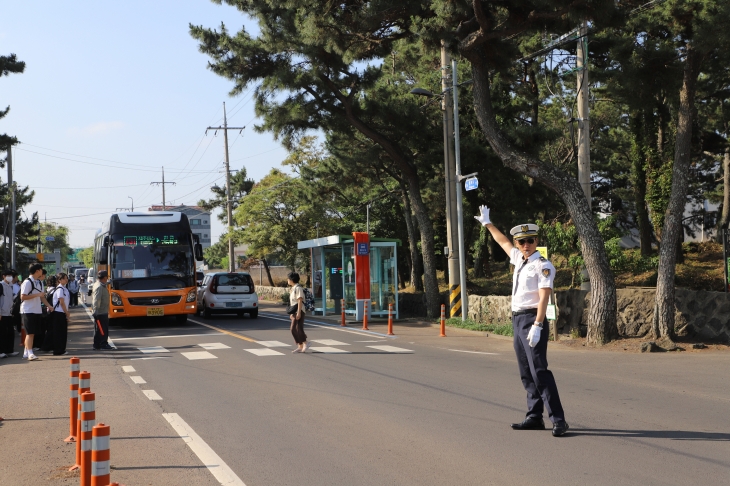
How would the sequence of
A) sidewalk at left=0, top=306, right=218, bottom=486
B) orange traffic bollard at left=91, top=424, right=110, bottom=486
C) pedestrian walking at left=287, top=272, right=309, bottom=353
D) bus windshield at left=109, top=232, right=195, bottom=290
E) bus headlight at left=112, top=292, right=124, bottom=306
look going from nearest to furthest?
orange traffic bollard at left=91, top=424, right=110, bottom=486, sidewalk at left=0, top=306, right=218, bottom=486, pedestrian walking at left=287, top=272, right=309, bottom=353, bus headlight at left=112, top=292, right=124, bottom=306, bus windshield at left=109, top=232, right=195, bottom=290

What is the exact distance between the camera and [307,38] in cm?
1997

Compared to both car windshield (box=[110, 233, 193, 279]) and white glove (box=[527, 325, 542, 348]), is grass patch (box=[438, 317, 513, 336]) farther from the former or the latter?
white glove (box=[527, 325, 542, 348])

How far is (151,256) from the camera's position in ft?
80.3

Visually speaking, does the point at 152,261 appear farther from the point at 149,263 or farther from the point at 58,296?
the point at 58,296

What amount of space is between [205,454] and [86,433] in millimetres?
1681

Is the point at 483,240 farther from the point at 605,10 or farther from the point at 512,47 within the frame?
the point at 605,10

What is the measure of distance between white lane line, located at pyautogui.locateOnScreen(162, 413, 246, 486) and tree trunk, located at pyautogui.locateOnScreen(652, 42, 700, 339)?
11.5 m

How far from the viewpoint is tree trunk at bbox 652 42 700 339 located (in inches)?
664

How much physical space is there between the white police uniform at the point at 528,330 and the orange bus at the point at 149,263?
18.0m

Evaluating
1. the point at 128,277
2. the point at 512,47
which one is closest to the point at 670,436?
the point at 512,47

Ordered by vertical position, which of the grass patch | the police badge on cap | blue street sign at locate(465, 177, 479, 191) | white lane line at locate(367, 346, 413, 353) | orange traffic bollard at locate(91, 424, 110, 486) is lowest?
white lane line at locate(367, 346, 413, 353)

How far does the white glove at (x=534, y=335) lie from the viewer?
727cm

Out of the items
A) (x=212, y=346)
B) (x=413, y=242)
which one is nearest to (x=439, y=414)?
(x=212, y=346)

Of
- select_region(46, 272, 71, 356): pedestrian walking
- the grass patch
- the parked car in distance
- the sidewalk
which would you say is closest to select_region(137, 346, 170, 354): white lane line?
select_region(46, 272, 71, 356): pedestrian walking
